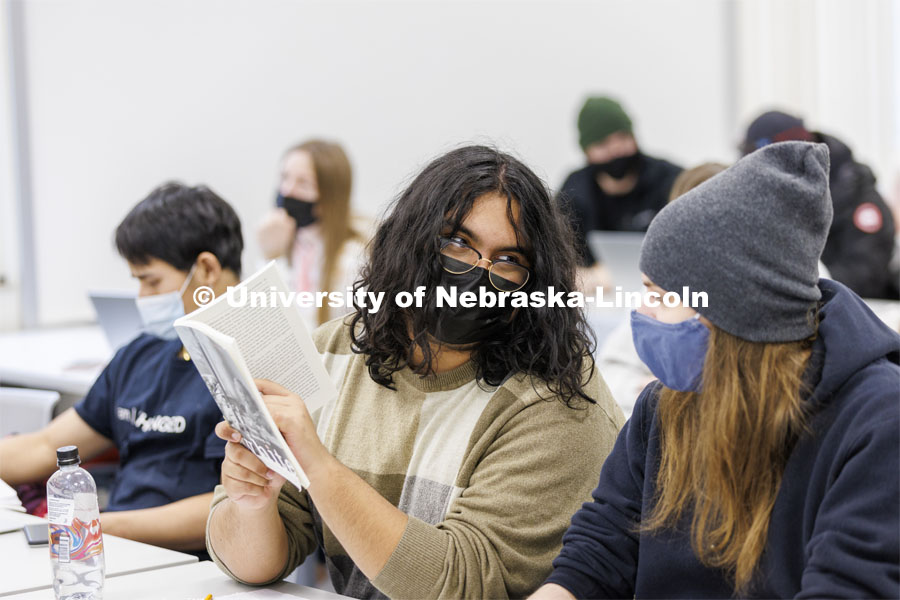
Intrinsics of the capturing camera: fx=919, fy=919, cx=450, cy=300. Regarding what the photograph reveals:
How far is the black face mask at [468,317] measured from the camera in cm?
138

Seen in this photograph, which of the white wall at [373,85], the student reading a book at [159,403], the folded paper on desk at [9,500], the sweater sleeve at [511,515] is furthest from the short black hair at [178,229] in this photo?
the white wall at [373,85]

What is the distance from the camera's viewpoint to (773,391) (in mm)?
1040

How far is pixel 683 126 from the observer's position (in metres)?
6.57

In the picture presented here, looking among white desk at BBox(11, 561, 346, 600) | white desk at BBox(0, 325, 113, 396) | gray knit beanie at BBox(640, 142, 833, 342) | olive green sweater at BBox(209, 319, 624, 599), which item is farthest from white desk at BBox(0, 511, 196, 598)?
white desk at BBox(0, 325, 113, 396)

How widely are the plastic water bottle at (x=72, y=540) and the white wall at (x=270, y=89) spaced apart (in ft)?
7.97

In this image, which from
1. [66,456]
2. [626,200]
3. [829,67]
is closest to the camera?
[66,456]

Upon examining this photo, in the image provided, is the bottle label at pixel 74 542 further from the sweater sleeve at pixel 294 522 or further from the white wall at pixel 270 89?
the white wall at pixel 270 89

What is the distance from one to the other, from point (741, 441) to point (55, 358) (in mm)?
2792

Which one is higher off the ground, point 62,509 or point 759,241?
point 759,241

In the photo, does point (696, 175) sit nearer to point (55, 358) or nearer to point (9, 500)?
point (9, 500)

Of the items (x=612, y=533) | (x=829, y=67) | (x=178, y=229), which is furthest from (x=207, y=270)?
(x=829, y=67)

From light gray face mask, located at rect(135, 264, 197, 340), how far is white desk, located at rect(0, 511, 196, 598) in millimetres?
523

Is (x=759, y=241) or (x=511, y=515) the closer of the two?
(x=759, y=241)

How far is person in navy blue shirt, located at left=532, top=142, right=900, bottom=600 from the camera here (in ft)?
3.15
